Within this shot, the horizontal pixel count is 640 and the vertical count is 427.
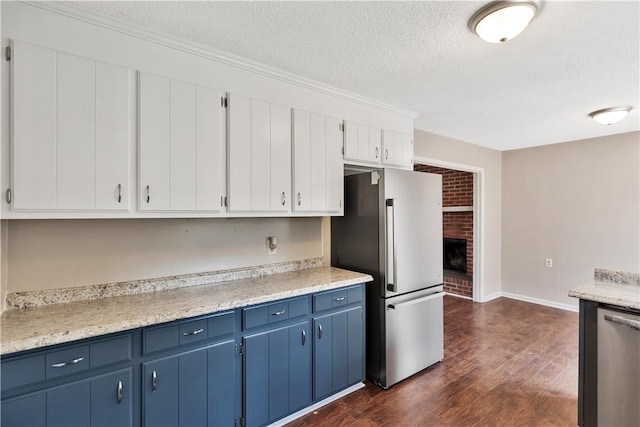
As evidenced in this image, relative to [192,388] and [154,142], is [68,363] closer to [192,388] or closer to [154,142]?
[192,388]

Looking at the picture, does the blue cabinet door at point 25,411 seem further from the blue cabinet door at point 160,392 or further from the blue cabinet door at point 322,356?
the blue cabinet door at point 322,356

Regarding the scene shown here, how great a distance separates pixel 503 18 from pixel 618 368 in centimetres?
200

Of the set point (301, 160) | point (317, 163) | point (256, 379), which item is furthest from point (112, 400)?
point (317, 163)

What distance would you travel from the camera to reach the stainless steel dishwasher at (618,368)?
1.70m

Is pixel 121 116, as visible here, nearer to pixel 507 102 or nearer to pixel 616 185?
pixel 507 102

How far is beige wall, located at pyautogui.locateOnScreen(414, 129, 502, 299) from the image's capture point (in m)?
4.39

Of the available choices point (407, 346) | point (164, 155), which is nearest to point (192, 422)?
point (164, 155)

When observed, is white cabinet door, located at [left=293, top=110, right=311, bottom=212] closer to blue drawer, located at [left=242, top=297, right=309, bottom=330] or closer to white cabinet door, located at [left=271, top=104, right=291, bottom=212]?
white cabinet door, located at [left=271, top=104, right=291, bottom=212]

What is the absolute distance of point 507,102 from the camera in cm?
294

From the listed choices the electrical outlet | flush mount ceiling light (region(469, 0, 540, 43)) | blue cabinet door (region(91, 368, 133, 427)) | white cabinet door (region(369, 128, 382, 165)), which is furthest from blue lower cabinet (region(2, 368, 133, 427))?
flush mount ceiling light (region(469, 0, 540, 43))

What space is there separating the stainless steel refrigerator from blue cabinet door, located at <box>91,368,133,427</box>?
5.73 ft

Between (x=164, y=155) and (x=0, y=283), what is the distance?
1.00 meters

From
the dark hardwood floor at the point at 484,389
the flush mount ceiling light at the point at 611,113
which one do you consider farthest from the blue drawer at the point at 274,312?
the flush mount ceiling light at the point at 611,113

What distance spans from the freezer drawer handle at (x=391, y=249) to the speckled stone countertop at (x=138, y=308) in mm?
183
